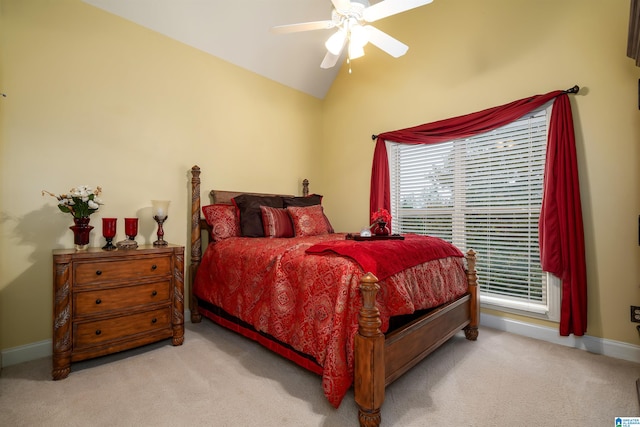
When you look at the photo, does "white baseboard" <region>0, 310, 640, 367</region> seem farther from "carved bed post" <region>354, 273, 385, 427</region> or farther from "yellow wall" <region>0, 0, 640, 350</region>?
"carved bed post" <region>354, 273, 385, 427</region>

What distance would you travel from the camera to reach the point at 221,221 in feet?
9.84

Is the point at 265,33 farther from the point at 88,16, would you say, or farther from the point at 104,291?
the point at 104,291

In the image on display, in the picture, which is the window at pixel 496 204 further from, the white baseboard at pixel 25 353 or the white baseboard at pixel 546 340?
the white baseboard at pixel 25 353

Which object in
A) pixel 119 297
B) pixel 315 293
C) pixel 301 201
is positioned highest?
pixel 301 201

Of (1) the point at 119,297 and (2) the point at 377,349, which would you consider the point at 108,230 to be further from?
(2) the point at 377,349

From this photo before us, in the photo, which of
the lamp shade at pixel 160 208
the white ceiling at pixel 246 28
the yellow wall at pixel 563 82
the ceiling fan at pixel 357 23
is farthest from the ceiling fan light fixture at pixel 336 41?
the lamp shade at pixel 160 208

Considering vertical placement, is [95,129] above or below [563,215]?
above

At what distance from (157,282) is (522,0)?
401 centimetres

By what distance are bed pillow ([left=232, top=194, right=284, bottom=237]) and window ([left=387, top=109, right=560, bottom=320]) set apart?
180 centimetres

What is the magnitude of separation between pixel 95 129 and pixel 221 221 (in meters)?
1.31

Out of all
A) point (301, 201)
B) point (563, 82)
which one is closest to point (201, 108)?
point (301, 201)

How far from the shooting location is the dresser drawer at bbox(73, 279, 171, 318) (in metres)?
2.03

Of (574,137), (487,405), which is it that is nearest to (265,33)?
(574,137)

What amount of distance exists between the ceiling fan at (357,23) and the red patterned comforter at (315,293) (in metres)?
1.64
